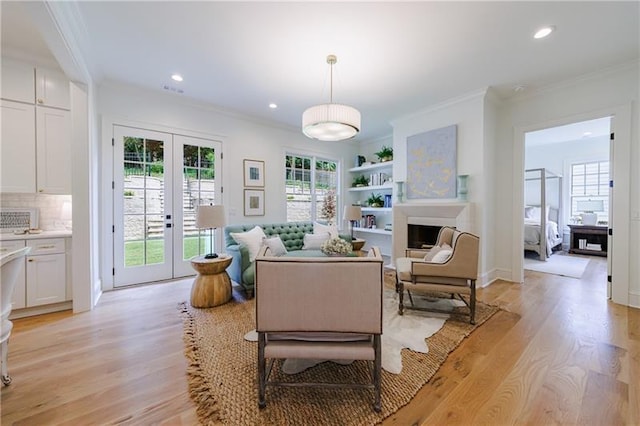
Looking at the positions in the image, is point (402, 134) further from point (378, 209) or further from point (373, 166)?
point (378, 209)

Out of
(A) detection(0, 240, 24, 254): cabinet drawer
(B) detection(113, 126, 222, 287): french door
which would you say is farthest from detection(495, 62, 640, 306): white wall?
(A) detection(0, 240, 24, 254): cabinet drawer

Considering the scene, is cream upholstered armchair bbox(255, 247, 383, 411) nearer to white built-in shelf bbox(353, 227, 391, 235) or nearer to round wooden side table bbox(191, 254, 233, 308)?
round wooden side table bbox(191, 254, 233, 308)

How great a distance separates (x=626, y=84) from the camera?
3.07 meters

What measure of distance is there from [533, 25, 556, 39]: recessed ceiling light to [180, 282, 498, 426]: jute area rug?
294 centimetres

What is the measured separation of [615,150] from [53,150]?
6735mm

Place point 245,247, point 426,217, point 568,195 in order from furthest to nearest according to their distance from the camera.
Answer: point 568,195 → point 426,217 → point 245,247

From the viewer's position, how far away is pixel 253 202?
481cm

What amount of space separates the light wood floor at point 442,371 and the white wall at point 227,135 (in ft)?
5.01

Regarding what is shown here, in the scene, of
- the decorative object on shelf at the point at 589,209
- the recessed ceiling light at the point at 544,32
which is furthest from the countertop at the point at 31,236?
the decorative object on shelf at the point at 589,209

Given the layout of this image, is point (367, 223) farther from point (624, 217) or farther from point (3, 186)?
point (3, 186)

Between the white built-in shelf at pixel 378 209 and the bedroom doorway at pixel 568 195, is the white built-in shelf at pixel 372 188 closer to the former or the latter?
the white built-in shelf at pixel 378 209

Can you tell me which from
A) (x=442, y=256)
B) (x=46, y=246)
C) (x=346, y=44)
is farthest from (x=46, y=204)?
(x=442, y=256)

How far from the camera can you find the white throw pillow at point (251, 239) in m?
3.43

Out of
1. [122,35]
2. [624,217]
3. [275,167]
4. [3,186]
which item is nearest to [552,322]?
[624,217]
